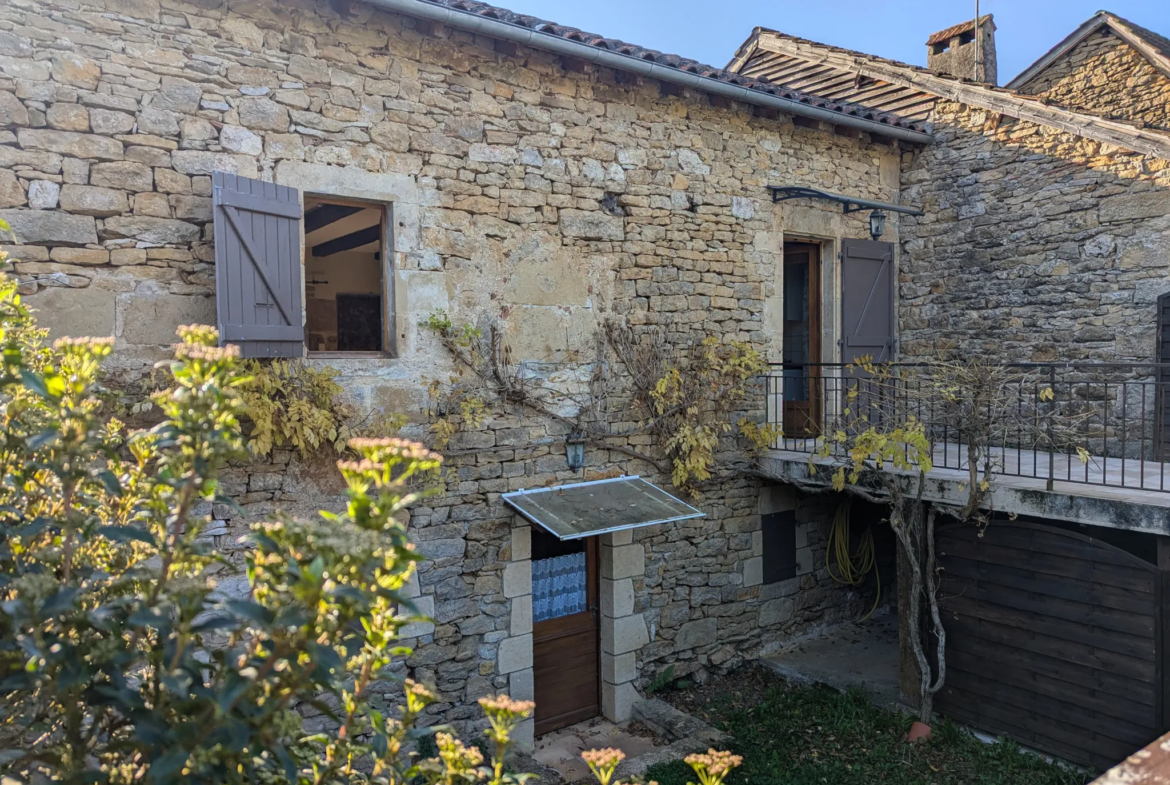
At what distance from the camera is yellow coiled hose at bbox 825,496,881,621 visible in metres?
8.10

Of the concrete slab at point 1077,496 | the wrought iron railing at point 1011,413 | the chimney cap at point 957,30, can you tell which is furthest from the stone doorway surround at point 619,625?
the chimney cap at point 957,30

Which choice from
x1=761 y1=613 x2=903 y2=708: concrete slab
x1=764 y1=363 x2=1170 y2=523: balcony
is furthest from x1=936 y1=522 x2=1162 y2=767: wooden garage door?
x1=761 y1=613 x2=903 y2=708: concrete slab

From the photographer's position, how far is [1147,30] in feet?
29.9

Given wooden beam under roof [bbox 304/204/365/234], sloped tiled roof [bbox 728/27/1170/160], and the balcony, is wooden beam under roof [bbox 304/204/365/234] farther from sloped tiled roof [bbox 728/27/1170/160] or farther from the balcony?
sloped tiled roof [bbox 728/27/1170/160]

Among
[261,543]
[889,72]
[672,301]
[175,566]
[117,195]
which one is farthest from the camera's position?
[889,72]

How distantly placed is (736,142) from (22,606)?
22.3ft

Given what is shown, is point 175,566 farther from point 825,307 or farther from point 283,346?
point 825,307

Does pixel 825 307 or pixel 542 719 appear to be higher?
pixel 825 307

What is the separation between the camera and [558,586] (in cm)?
643

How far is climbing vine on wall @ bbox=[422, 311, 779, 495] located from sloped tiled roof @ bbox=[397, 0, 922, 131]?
6.85 ft

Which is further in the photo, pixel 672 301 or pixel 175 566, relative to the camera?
pixel 672 301

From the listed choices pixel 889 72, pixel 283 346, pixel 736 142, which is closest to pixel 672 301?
pixel 736 142

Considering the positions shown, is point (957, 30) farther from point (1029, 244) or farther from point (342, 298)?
point (342, 298)

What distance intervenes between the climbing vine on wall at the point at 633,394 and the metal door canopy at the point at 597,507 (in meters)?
0.39
